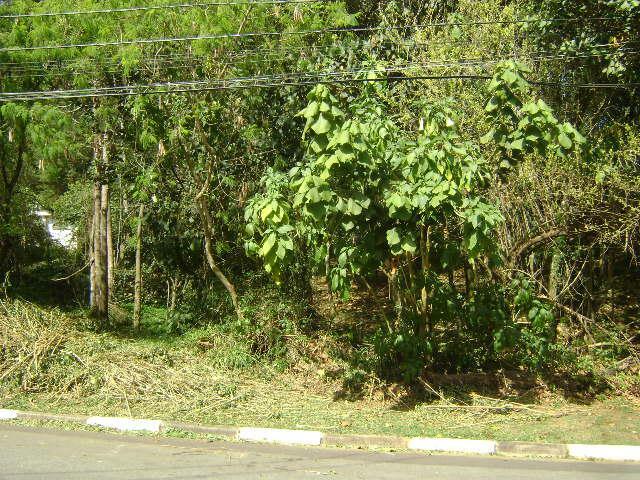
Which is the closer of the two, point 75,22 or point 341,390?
point 341,390

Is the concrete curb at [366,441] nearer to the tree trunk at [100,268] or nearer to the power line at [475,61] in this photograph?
the power line at [475,61]

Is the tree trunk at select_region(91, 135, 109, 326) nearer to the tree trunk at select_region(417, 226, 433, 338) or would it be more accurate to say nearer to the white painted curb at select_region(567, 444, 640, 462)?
the tree trunk at select_region(417, 226, 433, 338)

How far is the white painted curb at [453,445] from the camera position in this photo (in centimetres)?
719

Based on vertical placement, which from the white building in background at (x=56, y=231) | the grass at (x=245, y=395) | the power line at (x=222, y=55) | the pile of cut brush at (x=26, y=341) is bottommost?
the grass at (x=245, y=395)

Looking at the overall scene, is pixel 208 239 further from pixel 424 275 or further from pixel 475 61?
pixel 475 61

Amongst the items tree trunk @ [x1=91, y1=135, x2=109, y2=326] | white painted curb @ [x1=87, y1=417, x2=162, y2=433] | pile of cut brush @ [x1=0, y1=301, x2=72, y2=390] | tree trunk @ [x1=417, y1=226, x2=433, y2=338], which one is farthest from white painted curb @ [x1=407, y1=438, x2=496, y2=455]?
tree trunk @ [x1=91, y1=135, x2=109, y2=326]

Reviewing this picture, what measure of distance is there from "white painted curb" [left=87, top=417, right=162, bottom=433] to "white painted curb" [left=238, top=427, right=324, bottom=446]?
1088 mm

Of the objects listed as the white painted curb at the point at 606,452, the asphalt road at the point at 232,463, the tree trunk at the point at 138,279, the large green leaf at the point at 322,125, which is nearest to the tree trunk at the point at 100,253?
the tree trunk at the point at 138,279

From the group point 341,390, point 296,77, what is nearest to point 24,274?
point 296,77

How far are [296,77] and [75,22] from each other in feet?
13.7

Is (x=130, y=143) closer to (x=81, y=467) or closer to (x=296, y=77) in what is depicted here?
(x=296, y=77)

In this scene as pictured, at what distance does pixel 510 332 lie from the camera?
8945 mm

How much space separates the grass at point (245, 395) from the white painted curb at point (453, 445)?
0.32 m

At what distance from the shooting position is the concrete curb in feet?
23.2
